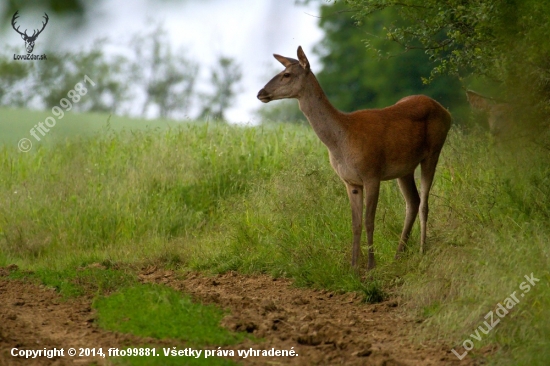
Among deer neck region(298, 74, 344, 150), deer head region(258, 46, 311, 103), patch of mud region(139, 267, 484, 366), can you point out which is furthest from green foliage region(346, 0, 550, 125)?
patch of mud region(139, 267, 484, 366)

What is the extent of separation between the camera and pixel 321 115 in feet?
27.3

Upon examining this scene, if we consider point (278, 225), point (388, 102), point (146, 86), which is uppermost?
point (388, 102)

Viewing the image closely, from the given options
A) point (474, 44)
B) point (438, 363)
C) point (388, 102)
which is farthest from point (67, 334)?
point (388, 102)

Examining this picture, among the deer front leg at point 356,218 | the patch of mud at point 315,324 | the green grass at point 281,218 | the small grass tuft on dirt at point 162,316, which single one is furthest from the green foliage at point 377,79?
the small grass tuft on dirt at point 162,316

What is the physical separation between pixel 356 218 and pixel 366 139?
0.88m

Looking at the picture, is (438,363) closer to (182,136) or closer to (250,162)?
(250,162)

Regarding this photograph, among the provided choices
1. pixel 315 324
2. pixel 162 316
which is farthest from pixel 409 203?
pixel 162 316

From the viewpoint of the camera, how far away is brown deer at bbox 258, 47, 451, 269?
26.6 feet

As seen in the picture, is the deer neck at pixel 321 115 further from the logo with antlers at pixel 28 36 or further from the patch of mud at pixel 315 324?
the logo with antlers at pixel 28 36

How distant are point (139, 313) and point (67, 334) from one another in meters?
0.63

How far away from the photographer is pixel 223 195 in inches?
488

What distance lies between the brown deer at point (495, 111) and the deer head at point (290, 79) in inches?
72.1

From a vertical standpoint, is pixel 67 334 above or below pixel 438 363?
above

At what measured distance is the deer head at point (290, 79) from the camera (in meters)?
8.08
